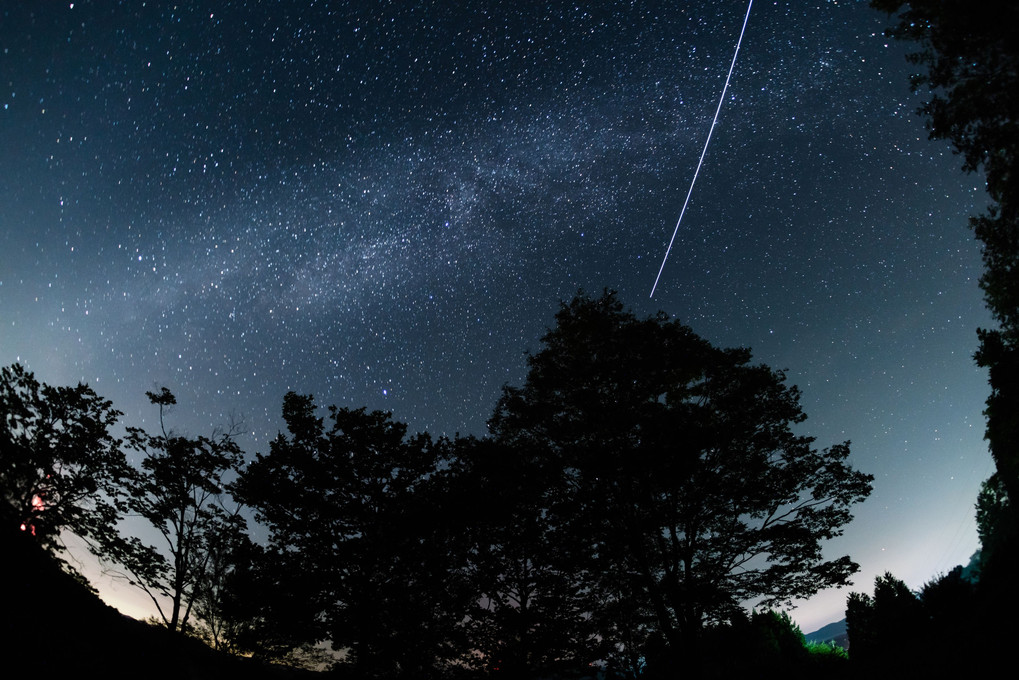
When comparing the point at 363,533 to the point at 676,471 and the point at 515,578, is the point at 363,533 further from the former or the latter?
the point at 676,471

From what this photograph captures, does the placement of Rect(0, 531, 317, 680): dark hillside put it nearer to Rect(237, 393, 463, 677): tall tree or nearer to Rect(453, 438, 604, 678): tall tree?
Rect(237, 393, 463, 677): tall tree

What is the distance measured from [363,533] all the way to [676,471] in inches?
435

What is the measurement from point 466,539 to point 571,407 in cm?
668

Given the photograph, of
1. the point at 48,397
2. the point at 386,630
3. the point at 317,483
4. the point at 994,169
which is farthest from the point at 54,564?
the point at 994,169

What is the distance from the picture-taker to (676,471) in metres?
12.5

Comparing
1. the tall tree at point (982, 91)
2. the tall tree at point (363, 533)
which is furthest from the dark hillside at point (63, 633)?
the tall tree at point (982, 91)

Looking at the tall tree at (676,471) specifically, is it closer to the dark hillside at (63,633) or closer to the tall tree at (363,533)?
the tall tree at (363,533)

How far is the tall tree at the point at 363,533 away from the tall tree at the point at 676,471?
521cm

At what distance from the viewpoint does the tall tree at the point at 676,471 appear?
1193cm

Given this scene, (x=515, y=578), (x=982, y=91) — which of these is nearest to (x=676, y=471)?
(x=515, y=578)

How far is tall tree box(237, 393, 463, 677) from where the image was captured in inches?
578

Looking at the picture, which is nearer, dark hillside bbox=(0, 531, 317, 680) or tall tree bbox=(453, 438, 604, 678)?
dark hillside bbox=(0, 531, 317, 680)

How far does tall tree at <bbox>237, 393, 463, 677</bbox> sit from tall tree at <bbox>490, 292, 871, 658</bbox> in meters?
5.21

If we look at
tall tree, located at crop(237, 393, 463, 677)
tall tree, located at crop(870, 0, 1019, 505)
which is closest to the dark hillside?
tall tree, located at crop(237, 393, 463, 677)
